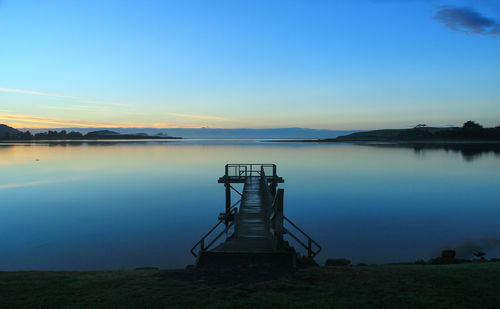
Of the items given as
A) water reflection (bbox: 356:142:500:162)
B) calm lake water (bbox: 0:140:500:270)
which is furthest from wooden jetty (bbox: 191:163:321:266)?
water reflection (bbox: 356:142:500:162)

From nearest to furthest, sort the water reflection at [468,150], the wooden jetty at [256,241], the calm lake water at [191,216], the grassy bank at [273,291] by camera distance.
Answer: the grassy bank at [273,291] < the wooden jetty at [256,241] < the calm lake water at [191,216] < the water reflection at [468,150]

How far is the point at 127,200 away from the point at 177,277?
72.3 ft

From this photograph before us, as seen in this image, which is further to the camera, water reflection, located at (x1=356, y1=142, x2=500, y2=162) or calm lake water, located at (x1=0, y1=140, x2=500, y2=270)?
water reflection, located at (x1=356, y1=142, x2=500, y2=162)

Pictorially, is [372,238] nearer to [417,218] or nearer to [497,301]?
[417,218]

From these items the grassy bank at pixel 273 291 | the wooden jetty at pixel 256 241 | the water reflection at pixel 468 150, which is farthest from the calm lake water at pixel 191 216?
the water reflection at pixel 468 150

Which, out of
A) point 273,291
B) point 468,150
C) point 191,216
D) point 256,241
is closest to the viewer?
point 273,291

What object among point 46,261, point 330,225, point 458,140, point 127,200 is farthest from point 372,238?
point 458,140

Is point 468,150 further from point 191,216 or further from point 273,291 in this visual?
point 273,291

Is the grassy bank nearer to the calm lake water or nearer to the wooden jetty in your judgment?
the wooden jetty

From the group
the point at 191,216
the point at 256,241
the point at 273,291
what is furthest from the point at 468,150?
the point at 273,291

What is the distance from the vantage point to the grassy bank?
7.05 meters

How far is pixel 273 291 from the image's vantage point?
782 cm

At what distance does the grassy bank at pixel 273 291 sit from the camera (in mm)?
7051

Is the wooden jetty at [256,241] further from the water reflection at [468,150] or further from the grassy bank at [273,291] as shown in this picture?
the water reflection at [468,150]
